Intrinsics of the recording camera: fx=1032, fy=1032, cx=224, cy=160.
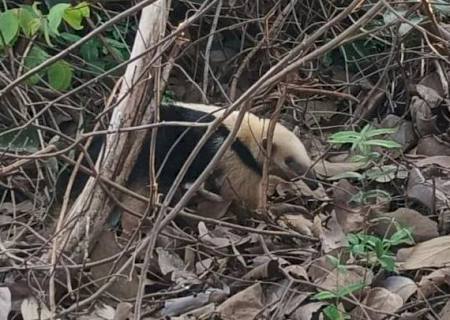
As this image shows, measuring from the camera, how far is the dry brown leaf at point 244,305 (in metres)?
3.08

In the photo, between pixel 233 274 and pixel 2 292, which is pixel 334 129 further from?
pixel 2 292

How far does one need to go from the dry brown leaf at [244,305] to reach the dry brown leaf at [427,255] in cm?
45

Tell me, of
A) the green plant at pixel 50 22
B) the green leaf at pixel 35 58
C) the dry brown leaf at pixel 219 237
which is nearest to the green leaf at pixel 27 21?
the green plant at pixel 50 22

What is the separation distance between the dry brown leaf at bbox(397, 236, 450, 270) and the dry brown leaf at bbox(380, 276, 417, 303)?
6cm

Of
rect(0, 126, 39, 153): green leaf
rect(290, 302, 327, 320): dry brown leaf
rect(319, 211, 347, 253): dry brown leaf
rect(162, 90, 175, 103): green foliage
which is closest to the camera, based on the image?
rect(290, 302, 327, 320): dry brown leaf

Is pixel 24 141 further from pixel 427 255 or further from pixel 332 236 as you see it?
pixel 427 255

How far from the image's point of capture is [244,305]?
3.12m

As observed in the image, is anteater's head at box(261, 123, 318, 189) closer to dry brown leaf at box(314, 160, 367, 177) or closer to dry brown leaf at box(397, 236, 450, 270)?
dry brown leaf at box(314, 160, 367, 177)

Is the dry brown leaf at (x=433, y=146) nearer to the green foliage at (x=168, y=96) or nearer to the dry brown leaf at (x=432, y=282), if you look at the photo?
the dry brown leaf at (x=432, y=282)

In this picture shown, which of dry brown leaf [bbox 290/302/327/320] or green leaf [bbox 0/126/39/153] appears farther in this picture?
green leaf [bbox 0/126/39/153]

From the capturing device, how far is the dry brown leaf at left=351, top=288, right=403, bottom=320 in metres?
2.98

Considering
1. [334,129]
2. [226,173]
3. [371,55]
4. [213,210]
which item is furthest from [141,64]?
[371,55]

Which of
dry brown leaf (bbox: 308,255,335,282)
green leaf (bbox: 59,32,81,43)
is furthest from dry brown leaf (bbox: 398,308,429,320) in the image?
green leaf (bbox: 59,32,81,43)

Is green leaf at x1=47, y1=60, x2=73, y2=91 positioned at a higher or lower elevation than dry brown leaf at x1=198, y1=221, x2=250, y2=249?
higher
